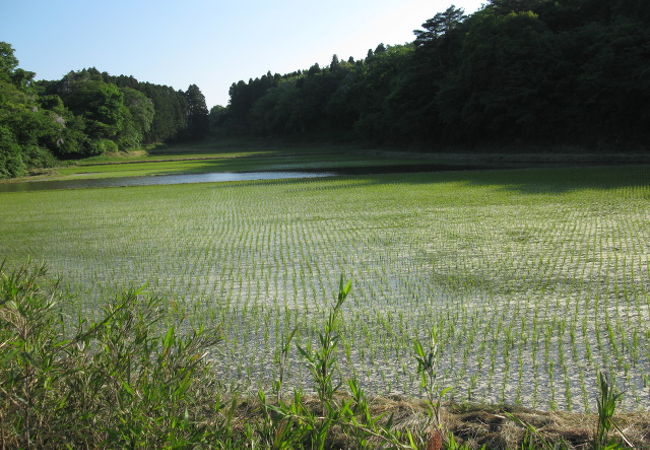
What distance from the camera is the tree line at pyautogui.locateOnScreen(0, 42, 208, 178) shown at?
3825 cm

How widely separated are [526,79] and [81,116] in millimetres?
51426

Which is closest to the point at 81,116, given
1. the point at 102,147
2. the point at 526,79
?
the point at 102,147

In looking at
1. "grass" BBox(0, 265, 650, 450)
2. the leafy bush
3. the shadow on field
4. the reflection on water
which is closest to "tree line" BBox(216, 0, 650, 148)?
the shadow on field

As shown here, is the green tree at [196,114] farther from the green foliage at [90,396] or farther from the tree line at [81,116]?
the green foliage at [90,396]

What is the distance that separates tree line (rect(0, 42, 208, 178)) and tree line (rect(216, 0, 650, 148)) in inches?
1222

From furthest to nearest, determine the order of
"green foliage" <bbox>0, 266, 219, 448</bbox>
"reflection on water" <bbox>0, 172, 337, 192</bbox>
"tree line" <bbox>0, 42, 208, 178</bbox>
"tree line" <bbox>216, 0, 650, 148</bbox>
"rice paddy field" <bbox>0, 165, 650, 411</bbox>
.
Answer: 1. "tree line" <bbox>0, 42, 208, 178</bbox>
2. "tree line" <bbox>216, 0, 650, 148</bbox>
3. "reflection on water" <bbox>0, 172, 337, 192</bbox>
4. "rice paddy field" <bbox>0, 165, 650, 411</bbox>
5. "green foliage" <bbox>0, 266, 219, 448</bbox>

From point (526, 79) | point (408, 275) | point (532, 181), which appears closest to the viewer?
point (408, 275)

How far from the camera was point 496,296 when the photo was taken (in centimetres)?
591

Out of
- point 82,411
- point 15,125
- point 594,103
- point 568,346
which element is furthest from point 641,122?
point 15,125

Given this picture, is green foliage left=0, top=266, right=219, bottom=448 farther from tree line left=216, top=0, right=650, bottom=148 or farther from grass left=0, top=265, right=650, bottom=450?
tree line left=216, top=0, right=650, bottom=148

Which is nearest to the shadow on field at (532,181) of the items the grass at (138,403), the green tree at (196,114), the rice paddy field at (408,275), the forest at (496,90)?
the rice paddy field at (408,275)

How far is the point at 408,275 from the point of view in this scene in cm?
703

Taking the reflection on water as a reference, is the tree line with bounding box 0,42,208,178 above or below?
above

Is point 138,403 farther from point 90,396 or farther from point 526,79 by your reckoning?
point 526,79
